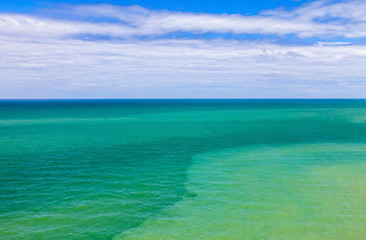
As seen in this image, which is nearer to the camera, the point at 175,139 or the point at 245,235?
the point at 245,235

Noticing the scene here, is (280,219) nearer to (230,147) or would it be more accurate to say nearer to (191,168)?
(191,168)

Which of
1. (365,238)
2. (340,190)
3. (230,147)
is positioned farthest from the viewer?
(230,147)

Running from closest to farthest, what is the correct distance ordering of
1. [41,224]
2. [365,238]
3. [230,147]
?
[365,238], [41,224], [230,147]

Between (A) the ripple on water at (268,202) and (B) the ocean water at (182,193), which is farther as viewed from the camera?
(B) the ocean water at (182,193)

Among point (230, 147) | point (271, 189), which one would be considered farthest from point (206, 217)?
point (230, 147)

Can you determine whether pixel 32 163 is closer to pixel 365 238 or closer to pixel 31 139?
pixel 31 139

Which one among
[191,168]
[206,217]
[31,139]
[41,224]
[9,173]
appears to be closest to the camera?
[41,224]

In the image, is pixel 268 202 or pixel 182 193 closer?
pixel 268 202

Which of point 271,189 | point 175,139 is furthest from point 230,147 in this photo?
point 271,189

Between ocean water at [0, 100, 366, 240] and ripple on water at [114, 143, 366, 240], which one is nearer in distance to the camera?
ripple on water at [114, 143, 366, 240]
